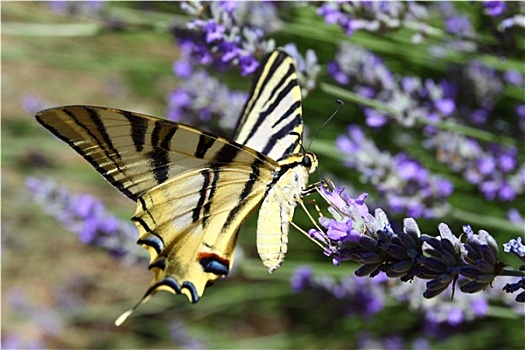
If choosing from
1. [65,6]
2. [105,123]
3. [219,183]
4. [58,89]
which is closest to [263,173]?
[219,183]

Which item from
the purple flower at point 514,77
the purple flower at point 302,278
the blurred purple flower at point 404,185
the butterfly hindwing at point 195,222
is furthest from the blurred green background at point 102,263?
the butterfly hindwing at point 195,222

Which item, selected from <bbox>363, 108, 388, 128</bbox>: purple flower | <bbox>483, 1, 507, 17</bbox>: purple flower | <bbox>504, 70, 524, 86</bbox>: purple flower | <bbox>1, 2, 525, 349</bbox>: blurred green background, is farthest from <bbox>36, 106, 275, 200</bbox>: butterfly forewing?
<bbox>504, 70, 524, 86</bbox>: purple flower

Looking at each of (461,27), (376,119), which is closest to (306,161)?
(376,119)

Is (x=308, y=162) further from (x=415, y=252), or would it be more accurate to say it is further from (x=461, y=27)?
(x=461, y=27)

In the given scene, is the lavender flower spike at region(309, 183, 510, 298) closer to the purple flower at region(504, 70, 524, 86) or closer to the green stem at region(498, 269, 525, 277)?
the green stem at region(498, 269, 525, 277)

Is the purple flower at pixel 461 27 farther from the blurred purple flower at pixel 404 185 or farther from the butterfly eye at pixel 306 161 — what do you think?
the butterfly eye at pixel 306 161
